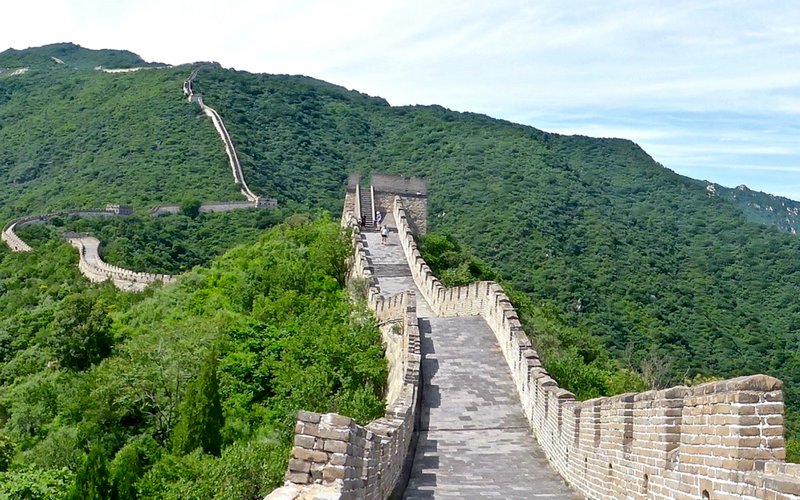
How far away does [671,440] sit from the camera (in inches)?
255

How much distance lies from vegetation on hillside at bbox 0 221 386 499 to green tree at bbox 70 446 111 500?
1.0 inches

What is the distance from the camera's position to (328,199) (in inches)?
2724

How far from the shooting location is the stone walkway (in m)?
10.8

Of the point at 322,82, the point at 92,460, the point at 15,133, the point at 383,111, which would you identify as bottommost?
the point at 92,460

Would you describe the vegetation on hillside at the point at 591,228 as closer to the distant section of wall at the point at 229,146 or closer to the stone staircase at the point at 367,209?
the distant section of wall at the point at 229,146

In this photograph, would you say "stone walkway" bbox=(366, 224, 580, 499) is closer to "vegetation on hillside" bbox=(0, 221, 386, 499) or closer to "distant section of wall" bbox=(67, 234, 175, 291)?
"vegetation on hillside" bbox=(0, 221, 386, 499)

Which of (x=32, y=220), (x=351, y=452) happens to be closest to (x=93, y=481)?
(x=351, y=452)

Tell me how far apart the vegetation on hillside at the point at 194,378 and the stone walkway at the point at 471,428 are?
120 centimetres

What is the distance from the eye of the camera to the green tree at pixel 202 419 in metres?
16.2

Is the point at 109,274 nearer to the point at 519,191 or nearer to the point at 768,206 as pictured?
the point at 519,191

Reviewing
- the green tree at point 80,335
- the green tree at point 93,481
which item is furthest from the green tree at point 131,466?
the green tree at point 80,335

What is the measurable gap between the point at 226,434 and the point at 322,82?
11240 centimetres

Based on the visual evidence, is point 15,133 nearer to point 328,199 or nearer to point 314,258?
point 328,199

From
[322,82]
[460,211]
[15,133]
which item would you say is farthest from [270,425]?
[322,82]
